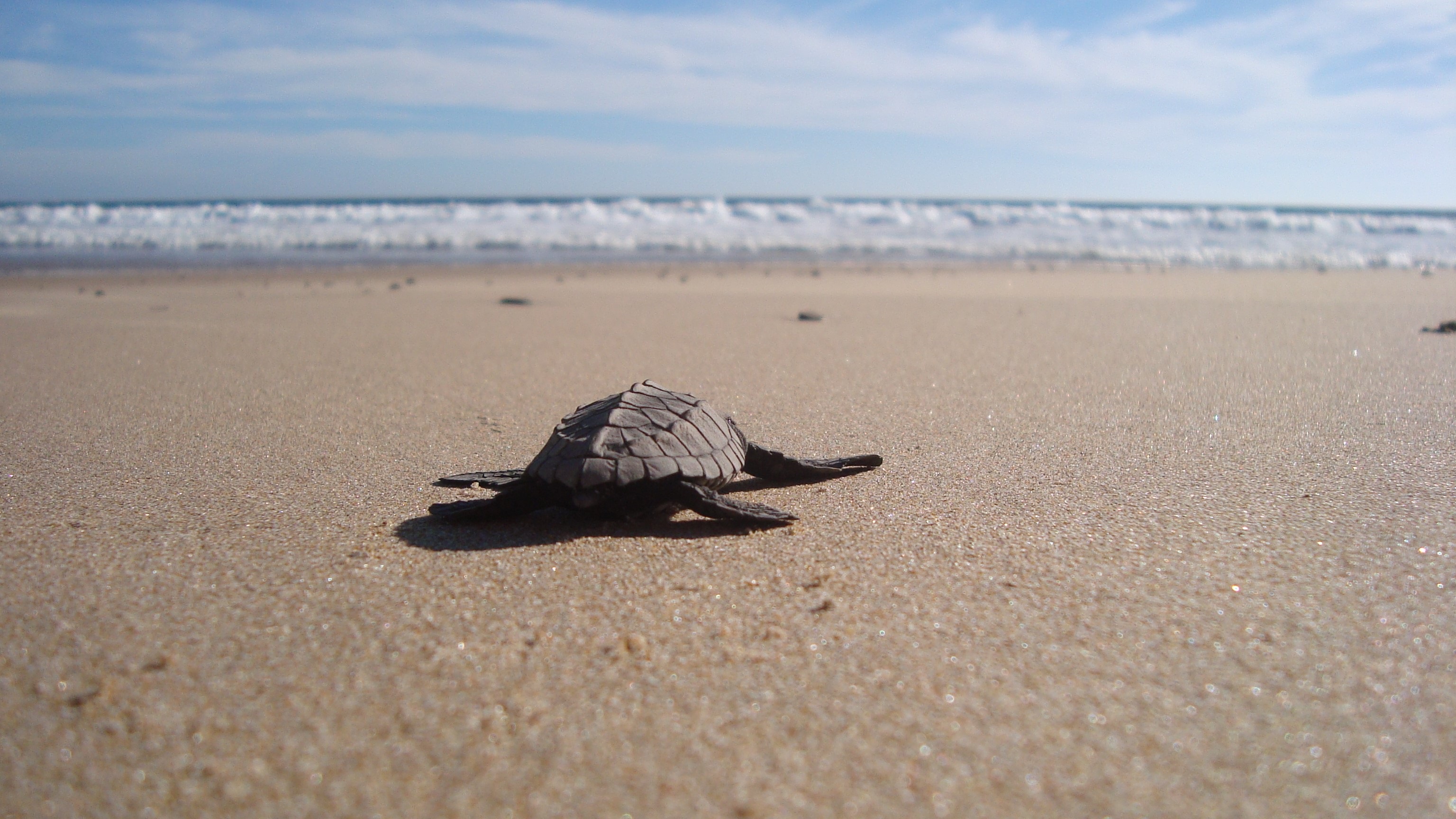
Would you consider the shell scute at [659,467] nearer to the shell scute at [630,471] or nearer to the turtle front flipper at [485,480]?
the shell scute at [630,471]

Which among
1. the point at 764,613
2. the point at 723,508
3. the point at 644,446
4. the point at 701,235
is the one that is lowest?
the point at 764,613

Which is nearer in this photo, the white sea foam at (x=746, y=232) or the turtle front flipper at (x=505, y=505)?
the turtle front flipper at (x=505, y=505)

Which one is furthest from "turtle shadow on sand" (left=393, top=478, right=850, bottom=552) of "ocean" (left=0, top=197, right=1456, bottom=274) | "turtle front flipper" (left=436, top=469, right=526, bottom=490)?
Result: "ocean" (left=0, top=197, right=1456, bottom=274)

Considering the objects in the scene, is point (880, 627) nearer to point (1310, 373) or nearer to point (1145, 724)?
point (1145, 724)

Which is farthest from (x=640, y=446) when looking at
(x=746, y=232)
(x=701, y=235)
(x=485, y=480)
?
(x=746, y=232)

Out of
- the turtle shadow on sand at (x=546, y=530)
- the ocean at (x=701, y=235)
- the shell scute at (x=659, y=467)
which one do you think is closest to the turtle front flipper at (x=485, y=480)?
the turtle shadow on sand at (x=546, y=530)

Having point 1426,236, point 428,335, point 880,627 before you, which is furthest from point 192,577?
point 1426,236

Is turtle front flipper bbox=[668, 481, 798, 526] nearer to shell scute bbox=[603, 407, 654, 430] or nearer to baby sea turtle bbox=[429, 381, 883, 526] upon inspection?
baby sea turtle bbox=[429, 381, 883, 526]

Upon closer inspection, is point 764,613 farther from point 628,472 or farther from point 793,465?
point 793,465
